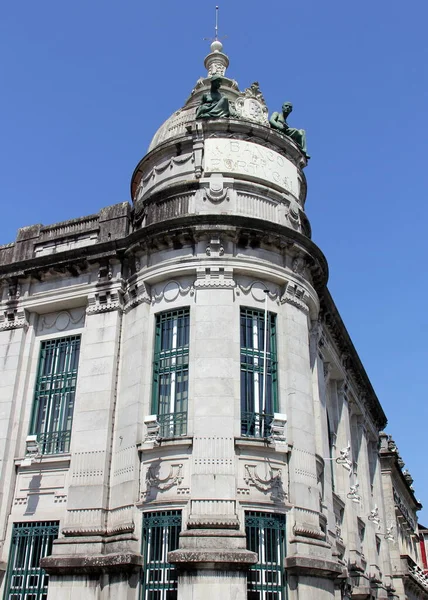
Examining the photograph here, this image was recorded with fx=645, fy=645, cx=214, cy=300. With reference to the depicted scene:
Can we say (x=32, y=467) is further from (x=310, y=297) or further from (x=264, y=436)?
(x=310, y=297)

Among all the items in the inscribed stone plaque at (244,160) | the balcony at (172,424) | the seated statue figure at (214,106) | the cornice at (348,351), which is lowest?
the balcony at (172,424)

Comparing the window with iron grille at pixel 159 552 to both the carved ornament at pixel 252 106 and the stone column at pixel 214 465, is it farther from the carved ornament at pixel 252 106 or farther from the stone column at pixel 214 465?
the carved ornament at pixel 252 106

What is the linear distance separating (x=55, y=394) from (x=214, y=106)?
40.1 feet

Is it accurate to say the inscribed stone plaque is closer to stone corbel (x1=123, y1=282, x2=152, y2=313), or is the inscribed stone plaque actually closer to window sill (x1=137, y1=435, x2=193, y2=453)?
stone corbel (x1=123, y1=282, x2=152, y2=313)

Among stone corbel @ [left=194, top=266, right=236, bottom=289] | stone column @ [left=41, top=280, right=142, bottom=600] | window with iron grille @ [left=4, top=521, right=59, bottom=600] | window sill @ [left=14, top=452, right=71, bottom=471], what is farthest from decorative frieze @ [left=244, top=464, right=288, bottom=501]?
window with iron grille @ [left=4, top=521, right=59, bottom=600]

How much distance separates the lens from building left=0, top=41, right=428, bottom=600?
1786cm

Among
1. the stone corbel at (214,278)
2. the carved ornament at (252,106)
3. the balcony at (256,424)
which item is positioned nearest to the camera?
the balcony at (256,424)

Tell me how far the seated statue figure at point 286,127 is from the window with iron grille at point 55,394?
11.4 meters

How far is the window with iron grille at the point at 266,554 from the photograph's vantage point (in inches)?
684

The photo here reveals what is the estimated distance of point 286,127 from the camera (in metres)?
26.1

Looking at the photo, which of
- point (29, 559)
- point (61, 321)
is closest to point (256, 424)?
point (29, 559)

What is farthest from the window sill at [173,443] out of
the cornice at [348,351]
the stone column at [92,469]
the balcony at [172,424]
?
the cornice at [348,351]

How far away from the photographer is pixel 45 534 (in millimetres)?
19969

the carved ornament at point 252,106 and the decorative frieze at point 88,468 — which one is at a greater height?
the carved ornament at point 252,106
